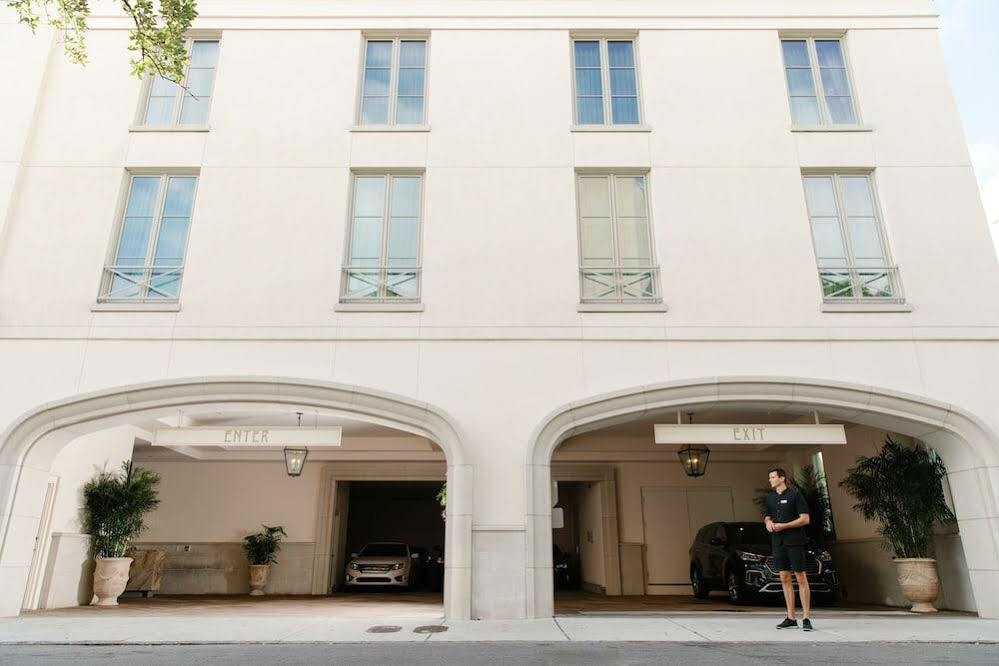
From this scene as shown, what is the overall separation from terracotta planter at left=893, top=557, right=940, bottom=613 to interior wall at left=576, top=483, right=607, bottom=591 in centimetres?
617

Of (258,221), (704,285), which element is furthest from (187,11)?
(704,285)

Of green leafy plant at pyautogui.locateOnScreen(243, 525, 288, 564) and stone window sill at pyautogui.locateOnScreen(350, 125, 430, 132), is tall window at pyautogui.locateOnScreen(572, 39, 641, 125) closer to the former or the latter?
stone window sill at pyautogui.locateOnScreen(350, 125, 430, 132)

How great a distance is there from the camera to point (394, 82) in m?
10.4

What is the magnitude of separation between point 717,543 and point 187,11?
1082cm

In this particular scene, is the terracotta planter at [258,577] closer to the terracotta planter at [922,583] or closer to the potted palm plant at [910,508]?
the potted palm plant at [910,508]

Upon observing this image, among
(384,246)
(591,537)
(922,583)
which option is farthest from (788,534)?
(591,537)

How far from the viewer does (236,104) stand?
10.1 m

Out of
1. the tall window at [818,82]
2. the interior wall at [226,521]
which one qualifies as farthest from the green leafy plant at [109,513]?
the tall window at [818,82]

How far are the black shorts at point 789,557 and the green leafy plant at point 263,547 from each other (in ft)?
34.4

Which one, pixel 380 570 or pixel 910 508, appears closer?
pixel 910 508

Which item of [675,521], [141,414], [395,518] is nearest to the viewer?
[141,414]

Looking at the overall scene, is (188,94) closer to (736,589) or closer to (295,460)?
(295,460)

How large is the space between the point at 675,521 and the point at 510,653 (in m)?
9.52

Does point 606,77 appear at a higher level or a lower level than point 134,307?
Answer: higher
